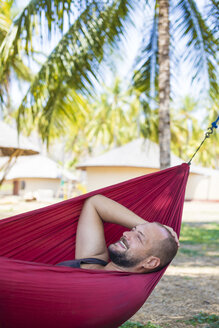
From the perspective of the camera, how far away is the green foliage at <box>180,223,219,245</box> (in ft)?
18.6

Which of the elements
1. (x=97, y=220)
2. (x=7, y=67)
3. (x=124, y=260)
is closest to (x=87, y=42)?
(x=7, y=67)

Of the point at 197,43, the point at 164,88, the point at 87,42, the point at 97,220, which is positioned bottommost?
the point at 97,220

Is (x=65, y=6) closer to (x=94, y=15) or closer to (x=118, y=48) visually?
(x=94, y=15)

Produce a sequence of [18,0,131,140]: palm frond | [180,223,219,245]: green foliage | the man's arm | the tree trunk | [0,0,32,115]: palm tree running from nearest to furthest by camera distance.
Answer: the man's arm → the tree trunk → [18,0,131,140]: palm frond → [180,223,219,245]: green foliage → [0,0,32,115]: palm tree

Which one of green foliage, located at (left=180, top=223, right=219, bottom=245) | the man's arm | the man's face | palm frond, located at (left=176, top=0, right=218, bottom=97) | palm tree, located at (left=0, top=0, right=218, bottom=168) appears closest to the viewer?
the man's face

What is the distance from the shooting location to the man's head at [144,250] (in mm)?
1701

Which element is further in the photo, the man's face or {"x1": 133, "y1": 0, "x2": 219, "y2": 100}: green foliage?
{"x1": 133, "y1": 0, "x2": 219, "y2": 100}: green foliage

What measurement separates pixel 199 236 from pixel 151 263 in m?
4.72

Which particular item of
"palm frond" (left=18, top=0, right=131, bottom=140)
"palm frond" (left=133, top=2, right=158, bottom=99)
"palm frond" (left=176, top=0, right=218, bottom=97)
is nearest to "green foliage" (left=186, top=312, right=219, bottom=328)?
"palm frond" (left=18, top=0, right=131, bottom=140)

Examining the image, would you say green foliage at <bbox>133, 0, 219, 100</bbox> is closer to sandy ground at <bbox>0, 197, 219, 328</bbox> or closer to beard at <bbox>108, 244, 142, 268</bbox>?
sandy ground at <bbox>0, 197, 219, 328</bbox>

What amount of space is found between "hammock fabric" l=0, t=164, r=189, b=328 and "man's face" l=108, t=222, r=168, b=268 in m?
0.09

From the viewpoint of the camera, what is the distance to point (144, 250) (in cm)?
170

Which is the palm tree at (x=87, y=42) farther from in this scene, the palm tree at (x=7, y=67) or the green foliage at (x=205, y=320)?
the green foliage at (x=205, y=320)

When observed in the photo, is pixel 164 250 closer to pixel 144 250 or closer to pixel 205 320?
pixel 144 250
